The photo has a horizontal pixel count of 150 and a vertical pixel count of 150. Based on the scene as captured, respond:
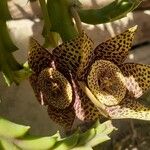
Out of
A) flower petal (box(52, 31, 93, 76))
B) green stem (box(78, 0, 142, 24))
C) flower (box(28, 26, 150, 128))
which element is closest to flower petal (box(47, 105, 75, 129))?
flower (box(28, 26, 150, 128))

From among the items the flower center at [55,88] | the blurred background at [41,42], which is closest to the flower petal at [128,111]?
the flower center at [55,88]

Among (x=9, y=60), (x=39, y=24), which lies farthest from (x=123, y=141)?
(x=9, y=60)

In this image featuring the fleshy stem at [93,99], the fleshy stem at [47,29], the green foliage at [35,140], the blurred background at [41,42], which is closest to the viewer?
the green foliage at [35,140]

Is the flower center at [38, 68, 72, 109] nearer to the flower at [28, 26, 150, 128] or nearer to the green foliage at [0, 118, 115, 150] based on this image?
the flower at [28, 26, 150, 128]

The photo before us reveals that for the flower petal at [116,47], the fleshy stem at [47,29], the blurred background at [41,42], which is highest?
the fleshy stem at [47,29]

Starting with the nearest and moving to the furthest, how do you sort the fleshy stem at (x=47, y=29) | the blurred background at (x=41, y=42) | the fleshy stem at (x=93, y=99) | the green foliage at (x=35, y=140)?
1. the green foliage at (x=35, y=140)
2. the fleshy stem at (x=93, y=99)
3. the fleshy stem at (x=47, y=29)
4. the blurred background at (x=41, y=42)

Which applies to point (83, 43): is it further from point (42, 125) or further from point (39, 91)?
point (42, 125)

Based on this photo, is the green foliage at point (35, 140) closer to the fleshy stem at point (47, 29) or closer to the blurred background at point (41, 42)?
the fleshy stem at point (47, 29)

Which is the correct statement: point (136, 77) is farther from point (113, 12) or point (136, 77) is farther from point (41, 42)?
point (41, 42)

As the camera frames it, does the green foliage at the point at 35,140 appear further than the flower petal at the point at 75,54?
No

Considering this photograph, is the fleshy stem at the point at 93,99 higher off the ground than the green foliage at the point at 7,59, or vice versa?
the green foliage at the point at 7,59
